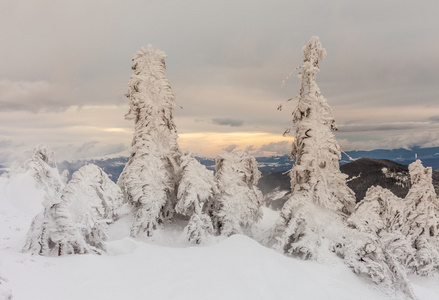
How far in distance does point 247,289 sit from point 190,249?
11.2ft

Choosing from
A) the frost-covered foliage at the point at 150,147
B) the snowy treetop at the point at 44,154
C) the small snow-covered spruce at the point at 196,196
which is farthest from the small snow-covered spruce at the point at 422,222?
the snowy treetop at the point at 44,154

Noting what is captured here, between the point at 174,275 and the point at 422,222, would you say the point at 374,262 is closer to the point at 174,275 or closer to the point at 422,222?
the point at 174,275

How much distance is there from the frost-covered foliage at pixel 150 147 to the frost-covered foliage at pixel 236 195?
292 centimetres

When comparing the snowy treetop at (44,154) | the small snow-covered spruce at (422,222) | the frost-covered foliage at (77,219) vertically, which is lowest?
the small snow-covered spruce at (422,222)

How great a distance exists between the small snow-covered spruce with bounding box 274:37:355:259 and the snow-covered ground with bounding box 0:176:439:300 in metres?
2.78

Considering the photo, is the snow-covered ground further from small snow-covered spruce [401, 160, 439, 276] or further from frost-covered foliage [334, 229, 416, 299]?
small snow-covered spruce [401, 160, 439, 276]

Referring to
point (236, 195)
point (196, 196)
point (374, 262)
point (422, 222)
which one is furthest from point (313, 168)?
point (422, 222)

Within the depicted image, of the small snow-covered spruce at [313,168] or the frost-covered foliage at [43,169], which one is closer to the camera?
the small snow-covered spruce at [313,168]

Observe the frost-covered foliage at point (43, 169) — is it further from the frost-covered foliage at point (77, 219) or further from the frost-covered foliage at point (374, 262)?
the frost-covered foliage at point (374, 262)

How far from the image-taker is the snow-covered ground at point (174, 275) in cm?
689

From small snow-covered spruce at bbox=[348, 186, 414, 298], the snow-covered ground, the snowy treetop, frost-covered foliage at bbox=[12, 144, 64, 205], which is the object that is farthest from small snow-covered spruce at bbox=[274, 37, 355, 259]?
the snowy treetop

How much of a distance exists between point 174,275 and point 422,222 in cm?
1925

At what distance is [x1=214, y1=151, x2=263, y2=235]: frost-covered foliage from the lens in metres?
16.1

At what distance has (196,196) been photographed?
15609 millimetres
